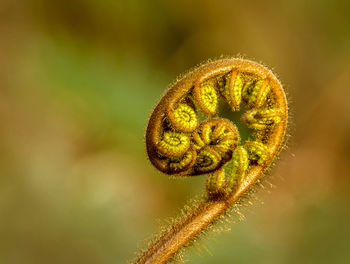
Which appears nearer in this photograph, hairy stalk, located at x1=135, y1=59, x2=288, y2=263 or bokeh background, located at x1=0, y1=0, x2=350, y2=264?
hairy stalk, located at x1=135, y1=59, x2=288, y2=263

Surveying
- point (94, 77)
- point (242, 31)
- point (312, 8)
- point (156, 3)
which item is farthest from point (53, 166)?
point (312, 8)

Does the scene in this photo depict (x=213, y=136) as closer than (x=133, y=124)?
Yes

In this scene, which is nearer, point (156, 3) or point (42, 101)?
point (42, 101)

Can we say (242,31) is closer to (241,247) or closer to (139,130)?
(139,130)

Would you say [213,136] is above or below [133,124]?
above
